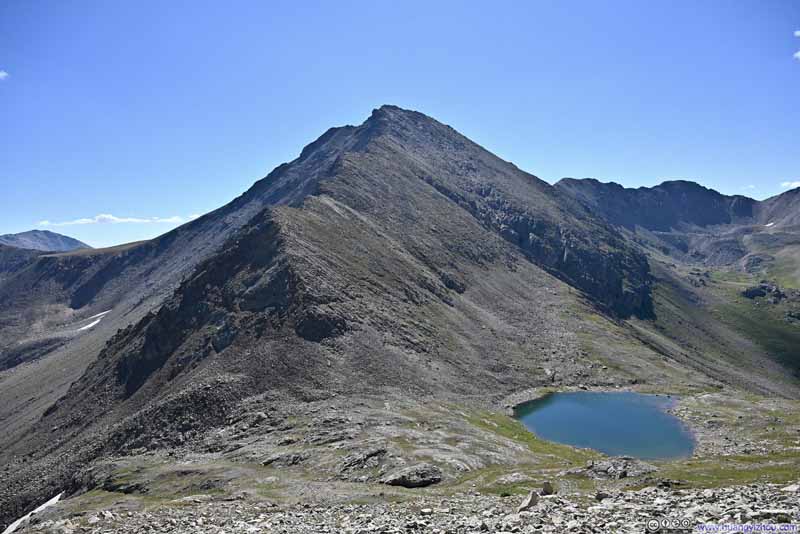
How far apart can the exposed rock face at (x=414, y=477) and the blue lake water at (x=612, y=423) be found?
38.2 meters

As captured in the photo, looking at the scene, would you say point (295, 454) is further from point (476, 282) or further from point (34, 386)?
point (34, 386)

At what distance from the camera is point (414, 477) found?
5481 centimetres

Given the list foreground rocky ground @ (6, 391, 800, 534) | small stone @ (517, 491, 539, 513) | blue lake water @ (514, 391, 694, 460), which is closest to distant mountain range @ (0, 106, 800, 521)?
foreground rocky ground @ (6, 391, 800, 534)

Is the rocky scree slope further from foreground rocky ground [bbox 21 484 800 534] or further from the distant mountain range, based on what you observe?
foreground rocky ground [bbox 21 484 800 534]

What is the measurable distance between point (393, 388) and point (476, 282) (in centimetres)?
7969

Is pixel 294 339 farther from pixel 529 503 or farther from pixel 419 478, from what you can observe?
pixel 529 503

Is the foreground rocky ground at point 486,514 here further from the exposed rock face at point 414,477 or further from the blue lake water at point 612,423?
the blue lake water at point 612,423

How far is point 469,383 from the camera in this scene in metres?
113

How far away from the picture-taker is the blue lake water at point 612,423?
276ft

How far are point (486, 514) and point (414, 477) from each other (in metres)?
23.8

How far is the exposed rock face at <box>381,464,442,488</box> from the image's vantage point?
54.2m

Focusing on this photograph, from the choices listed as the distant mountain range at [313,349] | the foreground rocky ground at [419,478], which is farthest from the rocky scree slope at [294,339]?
the foreground rocky ground at [419,478]

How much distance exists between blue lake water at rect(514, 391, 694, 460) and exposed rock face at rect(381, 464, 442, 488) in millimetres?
38231

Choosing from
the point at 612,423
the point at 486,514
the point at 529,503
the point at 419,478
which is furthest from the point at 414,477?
the point at 612,423
